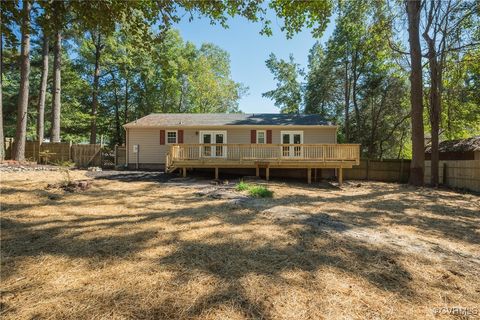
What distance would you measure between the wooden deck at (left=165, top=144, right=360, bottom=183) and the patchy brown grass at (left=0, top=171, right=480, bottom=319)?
6032 mm

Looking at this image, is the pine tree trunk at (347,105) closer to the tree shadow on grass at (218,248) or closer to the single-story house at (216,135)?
the single-story house at (216,135)

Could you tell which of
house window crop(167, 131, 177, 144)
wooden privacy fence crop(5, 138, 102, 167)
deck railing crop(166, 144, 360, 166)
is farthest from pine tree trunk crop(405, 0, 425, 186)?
wooden privacy fence crop(5, 138, 102, 167)

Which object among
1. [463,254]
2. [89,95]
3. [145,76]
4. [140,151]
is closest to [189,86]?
[145,76]

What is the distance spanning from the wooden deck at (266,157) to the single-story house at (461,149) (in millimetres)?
7141

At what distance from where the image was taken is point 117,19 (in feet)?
15.3

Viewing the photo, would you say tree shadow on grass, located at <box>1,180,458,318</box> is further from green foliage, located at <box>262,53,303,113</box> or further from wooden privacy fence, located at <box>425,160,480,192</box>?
green foliage, located at <box>262,53,303,113</box>

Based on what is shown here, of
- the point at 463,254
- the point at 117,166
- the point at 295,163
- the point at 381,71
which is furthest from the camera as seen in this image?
the point at 381,71

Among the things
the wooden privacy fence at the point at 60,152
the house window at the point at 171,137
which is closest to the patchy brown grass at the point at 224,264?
the house window at the point at 171,137

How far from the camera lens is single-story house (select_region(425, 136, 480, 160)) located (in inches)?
526

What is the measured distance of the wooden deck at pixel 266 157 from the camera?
11.6 m

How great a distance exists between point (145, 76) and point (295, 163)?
18.6m

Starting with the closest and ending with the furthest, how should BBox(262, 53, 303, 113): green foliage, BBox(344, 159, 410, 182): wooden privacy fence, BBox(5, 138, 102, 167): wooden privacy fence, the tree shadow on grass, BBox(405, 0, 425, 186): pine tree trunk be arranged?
the tree shadow on grass → BBox(405, 0, 425, 186): pine tree trunk → BBox(5, 138, 102, 167): wooden privacy fence → BBox(344, 159, 410, 182): wooden privacy fence → BBox(262, 53, 303, 113): green foliage

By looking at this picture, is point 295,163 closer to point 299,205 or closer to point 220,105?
point 299,205

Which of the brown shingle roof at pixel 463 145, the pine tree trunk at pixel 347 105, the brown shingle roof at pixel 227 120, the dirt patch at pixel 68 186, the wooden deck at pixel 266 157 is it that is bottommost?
the dirt patch at pixel 68 186
